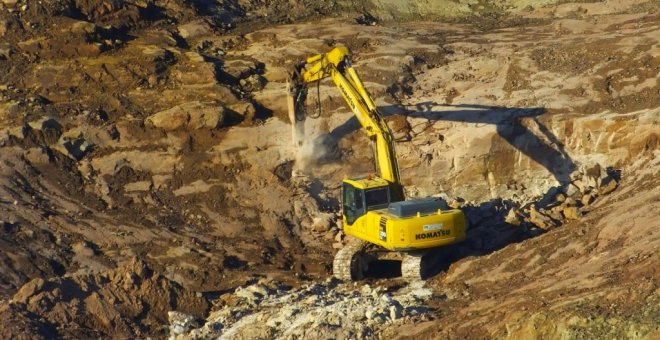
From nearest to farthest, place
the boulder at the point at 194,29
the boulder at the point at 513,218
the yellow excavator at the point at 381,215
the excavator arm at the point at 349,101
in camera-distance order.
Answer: the yellow excavator at the point at 381,215 < the excavator arm at the point at 349,101 < the boulder at the point at 513,218 < the boulder at the point at 194,29

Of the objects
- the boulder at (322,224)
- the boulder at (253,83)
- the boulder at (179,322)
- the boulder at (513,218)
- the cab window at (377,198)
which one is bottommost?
the boulder at (179,322)

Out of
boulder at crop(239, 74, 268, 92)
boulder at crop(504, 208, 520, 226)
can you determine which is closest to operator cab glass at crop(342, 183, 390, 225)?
boulder at crop(504, 208, 520, 226)

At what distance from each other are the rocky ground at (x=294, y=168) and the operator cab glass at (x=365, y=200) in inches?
57.9

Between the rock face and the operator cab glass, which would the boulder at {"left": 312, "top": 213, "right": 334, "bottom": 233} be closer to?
the operator cab glass

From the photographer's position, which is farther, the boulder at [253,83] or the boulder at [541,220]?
the boulder at [253,83]

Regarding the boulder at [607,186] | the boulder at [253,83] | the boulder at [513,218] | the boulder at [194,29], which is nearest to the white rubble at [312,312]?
the boulder at [513,218]

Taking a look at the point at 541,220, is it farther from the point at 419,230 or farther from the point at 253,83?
the point at 253,83

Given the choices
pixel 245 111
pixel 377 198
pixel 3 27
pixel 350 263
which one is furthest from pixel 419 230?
pixel 3 27

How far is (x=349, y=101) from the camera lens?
2438 centimetres

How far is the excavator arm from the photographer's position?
76.0 feet

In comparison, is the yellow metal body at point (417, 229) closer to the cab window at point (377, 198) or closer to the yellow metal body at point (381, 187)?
the yellow metal body at point (381, 187)

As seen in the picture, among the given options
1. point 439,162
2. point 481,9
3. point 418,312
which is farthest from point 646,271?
point 481,9

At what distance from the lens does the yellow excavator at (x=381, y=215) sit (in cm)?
2155

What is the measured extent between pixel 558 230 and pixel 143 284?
8.21 metres
